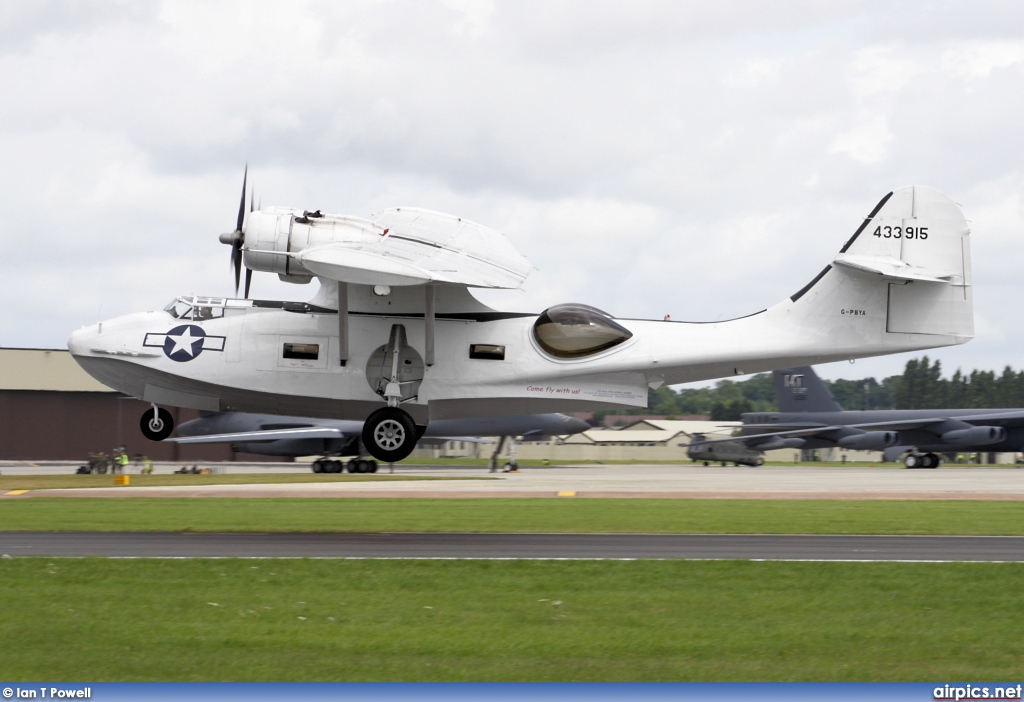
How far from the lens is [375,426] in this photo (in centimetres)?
2072

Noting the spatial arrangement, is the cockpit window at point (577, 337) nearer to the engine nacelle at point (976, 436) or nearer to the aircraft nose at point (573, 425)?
the aircraft nose at point (573, 425)

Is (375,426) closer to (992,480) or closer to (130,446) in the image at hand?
(992,480)

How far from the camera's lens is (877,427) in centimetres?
7175

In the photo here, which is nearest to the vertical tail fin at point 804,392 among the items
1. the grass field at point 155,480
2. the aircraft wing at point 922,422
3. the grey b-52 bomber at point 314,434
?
the aircraft wing at point 922,422

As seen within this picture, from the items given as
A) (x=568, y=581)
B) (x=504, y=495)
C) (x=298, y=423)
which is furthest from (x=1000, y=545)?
(x=298, y=423)

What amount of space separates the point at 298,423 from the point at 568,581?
174 ft

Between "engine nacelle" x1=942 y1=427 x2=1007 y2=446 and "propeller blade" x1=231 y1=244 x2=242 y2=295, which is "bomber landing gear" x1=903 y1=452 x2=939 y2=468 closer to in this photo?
"engine nacelle" x1=942 y1=427 x2=1007 y2=446

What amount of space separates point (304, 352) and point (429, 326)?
2.59 metres

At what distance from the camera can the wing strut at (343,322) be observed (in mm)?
20062

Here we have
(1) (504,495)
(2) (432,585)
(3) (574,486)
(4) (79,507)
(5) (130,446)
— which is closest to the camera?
(2) (432,585)

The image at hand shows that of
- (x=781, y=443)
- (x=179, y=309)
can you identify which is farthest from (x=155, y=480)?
(x=781, y=443)

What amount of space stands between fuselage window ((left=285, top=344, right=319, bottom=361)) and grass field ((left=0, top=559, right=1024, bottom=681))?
4991 millimetres

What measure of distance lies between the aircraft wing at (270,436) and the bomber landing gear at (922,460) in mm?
37438

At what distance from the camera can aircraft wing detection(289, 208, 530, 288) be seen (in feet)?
62.4
